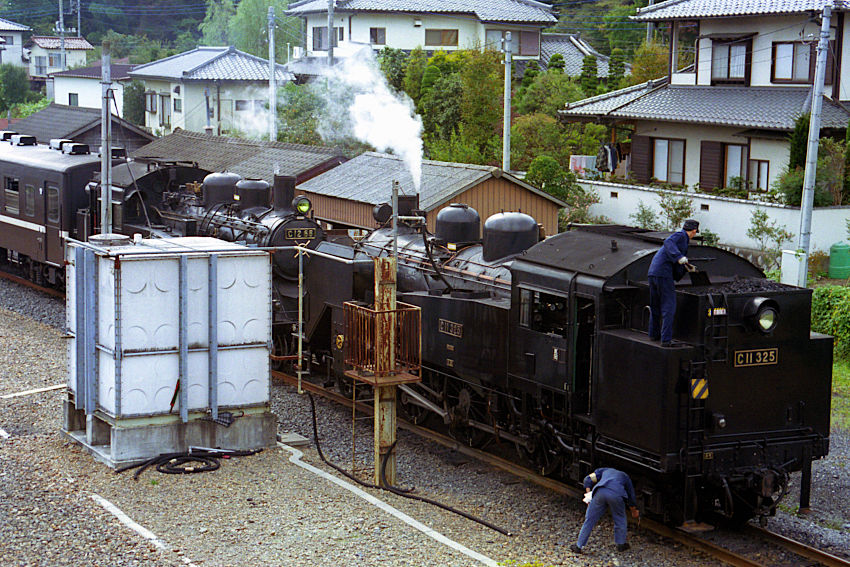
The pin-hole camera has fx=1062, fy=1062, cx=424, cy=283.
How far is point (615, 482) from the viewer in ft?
35.2

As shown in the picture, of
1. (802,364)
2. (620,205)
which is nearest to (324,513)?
(802,364)

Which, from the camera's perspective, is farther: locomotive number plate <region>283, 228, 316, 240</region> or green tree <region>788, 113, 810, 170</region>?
green tree <region>788, 113, 810, 170</region>

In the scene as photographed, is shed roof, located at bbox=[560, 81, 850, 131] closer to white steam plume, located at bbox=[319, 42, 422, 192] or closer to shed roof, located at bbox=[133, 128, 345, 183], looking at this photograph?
white steam plume, located at bbox=[319, 42, 422, 192]

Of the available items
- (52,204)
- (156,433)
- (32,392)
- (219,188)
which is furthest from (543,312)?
(52,204)

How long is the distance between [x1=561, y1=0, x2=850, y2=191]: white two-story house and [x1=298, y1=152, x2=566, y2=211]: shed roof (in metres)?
7.74

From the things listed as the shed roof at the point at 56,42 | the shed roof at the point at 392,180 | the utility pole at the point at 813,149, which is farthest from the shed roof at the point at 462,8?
the shed roof at the point at 56,42

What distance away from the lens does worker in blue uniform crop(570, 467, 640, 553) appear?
1068cm

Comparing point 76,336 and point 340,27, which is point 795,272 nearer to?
point 76,336

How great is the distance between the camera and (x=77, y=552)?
10289 millimetres

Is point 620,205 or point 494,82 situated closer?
point 620,205

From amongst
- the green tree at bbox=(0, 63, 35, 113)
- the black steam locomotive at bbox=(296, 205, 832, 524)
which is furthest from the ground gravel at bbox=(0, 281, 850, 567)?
the green tree at bbox=(0, 63, 35, 113)

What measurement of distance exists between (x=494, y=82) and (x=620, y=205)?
8.34m

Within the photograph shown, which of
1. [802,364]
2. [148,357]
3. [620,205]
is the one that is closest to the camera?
[802,364]

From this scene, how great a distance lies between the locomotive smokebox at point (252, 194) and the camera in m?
19.6
